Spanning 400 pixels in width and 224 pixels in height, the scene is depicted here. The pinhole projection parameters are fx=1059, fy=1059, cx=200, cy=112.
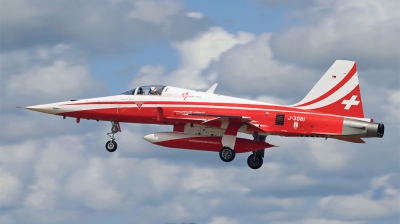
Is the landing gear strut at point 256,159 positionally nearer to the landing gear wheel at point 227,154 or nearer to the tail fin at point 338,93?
the landing gear wheel at point 227,154

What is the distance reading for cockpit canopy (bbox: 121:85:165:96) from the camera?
165ft

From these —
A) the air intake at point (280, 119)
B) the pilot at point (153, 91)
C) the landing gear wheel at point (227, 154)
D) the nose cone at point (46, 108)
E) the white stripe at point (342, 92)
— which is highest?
the white stripe at point (342, 92)

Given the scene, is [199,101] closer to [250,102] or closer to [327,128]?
[250,102]

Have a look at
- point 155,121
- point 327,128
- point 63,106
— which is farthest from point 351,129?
point 63,106

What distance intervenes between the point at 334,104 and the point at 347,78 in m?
1.32

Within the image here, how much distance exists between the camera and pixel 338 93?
48.1m

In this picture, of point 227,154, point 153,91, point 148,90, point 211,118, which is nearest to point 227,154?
point 227,154

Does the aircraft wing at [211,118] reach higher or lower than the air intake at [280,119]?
lower

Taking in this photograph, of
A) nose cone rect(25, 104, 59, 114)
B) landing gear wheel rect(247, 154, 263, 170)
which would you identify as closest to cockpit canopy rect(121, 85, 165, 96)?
nose cone rect(25, 104, 59, 114)

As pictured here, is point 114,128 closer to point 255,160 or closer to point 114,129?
point 114,129

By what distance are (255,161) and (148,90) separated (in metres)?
6.29

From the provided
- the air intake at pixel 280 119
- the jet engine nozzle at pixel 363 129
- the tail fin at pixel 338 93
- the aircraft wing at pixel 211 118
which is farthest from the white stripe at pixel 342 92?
the aircraft wing at pixel 211 118

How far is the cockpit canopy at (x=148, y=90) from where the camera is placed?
5022 centimetres

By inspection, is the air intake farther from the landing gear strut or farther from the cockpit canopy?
the cockpit canopy
